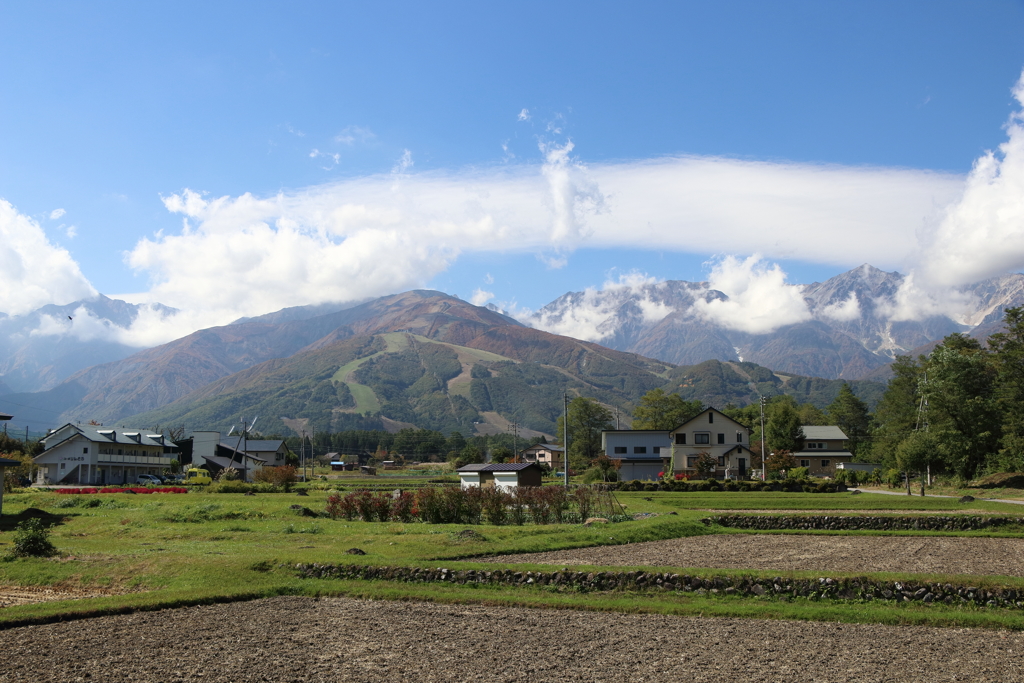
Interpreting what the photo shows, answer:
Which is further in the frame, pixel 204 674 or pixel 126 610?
pixel 126 610

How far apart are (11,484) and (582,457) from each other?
77569mm

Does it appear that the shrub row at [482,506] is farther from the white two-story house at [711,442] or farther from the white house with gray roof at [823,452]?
the white house with gray roof at [823,452]

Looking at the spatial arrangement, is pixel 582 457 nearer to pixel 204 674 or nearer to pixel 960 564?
pixel 960 564

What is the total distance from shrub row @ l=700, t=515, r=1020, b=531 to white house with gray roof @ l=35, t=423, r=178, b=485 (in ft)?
235

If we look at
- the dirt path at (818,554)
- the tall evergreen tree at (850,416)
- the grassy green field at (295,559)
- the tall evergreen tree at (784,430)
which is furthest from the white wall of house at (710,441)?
the dirt path at (818,554)

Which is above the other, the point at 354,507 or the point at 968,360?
the point at 968,360

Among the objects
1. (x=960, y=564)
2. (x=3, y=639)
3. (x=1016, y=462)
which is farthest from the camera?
(x=1016, y=462)

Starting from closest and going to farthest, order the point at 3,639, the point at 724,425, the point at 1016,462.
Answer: the point at 3,639 → the point at 1016,462 → the point at 724,425

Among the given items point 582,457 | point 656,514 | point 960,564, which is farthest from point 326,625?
point 582,457

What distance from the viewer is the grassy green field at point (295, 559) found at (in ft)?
49.7

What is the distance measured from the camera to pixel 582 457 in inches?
4579

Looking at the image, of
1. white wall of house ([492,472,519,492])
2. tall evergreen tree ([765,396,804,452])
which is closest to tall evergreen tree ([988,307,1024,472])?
tall evergreen tree ([765,396,804,452])

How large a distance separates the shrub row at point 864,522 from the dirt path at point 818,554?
323 centimetres

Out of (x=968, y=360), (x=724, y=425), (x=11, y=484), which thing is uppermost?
(x=968, y=360)
